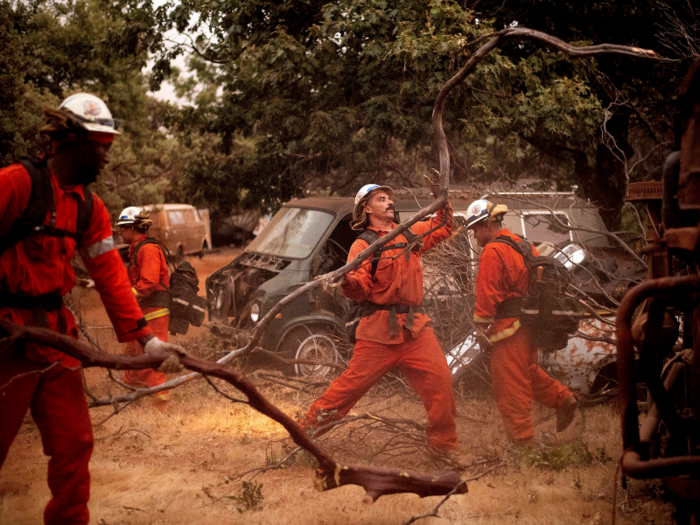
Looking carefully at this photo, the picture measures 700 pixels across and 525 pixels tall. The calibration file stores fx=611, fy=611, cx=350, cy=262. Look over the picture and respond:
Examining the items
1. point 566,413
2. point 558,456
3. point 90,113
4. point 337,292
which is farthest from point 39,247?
point 337,292

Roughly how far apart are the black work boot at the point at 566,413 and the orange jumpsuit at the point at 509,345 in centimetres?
4

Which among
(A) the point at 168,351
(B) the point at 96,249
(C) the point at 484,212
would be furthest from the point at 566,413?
(B) the point at 96,249

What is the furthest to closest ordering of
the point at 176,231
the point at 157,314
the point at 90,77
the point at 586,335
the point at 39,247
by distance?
the point at 176,231, the point at 90,77, the point at 157,314, the point at 586,335, the point at 39,247

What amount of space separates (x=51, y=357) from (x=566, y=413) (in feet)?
12.3

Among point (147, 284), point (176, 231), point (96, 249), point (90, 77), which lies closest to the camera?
point (96, 249)

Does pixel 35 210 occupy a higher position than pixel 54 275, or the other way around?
pixel 35 210

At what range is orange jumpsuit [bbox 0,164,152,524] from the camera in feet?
9.06

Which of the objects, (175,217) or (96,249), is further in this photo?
(175,217)

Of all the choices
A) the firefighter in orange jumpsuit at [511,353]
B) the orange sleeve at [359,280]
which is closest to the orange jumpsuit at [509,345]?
the firefighter in orange jumpsuit at [511,353]

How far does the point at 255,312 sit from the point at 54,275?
3.70 meters

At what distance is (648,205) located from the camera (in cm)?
361

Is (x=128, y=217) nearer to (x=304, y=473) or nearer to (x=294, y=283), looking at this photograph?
(x=294, y=283)

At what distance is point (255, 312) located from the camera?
21.5 ft

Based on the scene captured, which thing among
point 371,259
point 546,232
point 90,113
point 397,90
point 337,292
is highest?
point 397,90
